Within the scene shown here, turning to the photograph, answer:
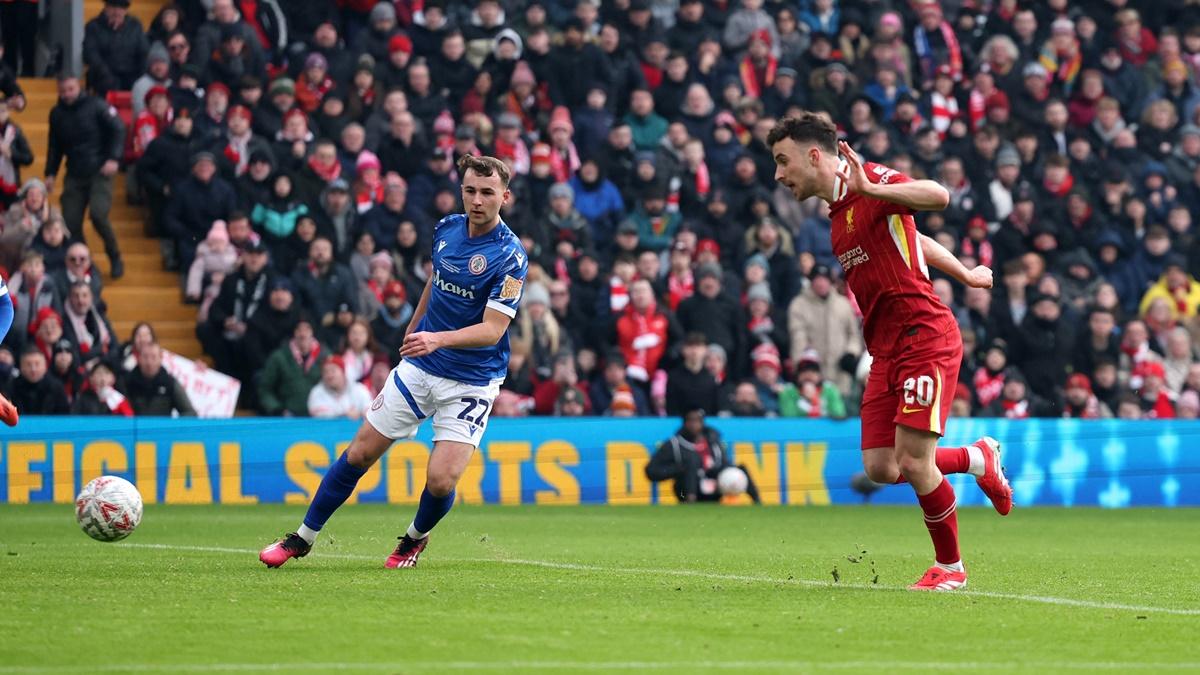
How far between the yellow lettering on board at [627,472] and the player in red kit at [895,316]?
10752mm

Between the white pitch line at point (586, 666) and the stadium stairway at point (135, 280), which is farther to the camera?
the stadium stairway at point (135, 280)

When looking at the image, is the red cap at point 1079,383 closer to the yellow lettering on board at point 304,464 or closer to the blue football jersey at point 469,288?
the yellow lettering on board at point 304,464

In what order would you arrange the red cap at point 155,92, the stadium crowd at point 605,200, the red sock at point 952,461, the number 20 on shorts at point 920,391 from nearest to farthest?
the number 20 on shorts at point 920,391, the red sock at point 952,461, the stadium crowd at point 605,200, the red cap at point 155,92

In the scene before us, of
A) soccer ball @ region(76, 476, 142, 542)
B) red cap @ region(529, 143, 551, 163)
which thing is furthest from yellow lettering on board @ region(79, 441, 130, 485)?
soccer ball @ region(76, 476, 142, 542)

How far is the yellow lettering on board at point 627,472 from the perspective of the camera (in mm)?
20547

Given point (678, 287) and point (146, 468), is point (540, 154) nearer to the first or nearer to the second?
point (678, 287)

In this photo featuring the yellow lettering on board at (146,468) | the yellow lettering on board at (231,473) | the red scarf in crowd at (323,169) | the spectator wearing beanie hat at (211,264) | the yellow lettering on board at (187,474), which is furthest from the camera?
the red scarf in crowd at (323,169)

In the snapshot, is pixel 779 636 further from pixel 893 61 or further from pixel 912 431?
pixel 893 61

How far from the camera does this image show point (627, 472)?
20625mm

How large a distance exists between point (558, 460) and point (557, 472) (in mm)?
124

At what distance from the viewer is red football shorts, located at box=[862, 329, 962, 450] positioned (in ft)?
31.0

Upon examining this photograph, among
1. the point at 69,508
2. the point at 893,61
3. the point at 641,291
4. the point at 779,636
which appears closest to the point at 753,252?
the point at 641,291

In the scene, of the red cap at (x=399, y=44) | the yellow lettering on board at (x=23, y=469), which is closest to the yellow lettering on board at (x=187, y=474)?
the yellow lettering on board at (x=23, y=469)

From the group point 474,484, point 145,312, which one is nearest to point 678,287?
point 474,484
